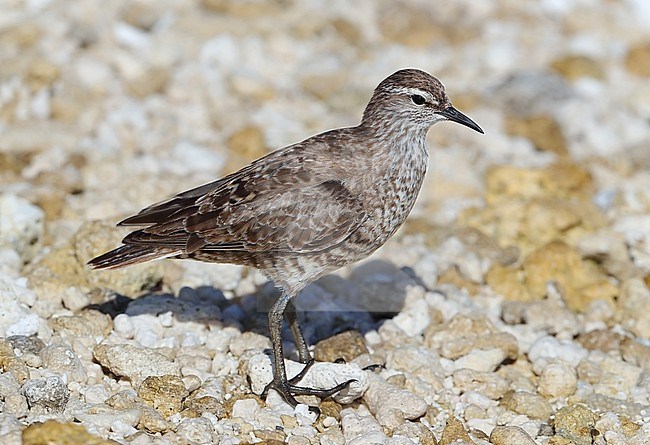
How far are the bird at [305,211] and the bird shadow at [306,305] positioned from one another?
1.49 feet

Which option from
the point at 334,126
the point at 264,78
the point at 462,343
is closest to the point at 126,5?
the point at 264,78

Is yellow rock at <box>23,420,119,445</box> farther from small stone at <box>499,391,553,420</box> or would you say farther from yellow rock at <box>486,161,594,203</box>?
yellow rock at <box>486,161,594,203</box>

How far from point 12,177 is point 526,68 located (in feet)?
18.2

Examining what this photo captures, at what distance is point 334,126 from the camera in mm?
9656

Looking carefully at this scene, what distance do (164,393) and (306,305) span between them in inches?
64.6

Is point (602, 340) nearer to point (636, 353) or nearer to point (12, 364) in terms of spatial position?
point (636, 353)

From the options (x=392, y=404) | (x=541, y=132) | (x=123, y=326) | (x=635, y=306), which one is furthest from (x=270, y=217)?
(x=541, y=132)

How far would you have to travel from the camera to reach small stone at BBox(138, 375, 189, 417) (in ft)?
18.7

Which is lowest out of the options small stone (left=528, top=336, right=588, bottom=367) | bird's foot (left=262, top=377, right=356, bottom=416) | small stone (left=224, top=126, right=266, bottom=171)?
bird's foot (left=262, top=377, right=356, bottom=416)

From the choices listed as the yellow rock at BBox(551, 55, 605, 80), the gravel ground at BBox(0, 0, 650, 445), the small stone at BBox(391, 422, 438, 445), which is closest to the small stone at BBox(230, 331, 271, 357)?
the gravel ground at BBox(0, 0, 650, 445)

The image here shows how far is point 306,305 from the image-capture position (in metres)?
7.16

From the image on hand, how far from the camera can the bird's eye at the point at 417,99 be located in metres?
6.56

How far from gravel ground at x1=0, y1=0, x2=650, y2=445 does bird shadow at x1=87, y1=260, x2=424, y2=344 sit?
0.06ft

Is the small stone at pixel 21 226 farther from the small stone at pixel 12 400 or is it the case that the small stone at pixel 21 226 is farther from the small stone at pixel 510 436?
the small stone at pixel 510 436
